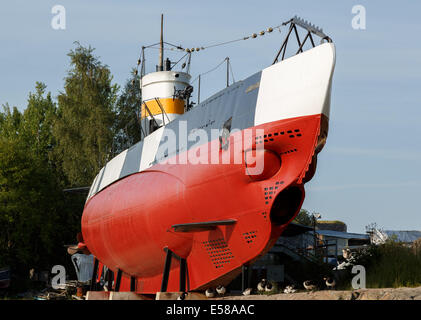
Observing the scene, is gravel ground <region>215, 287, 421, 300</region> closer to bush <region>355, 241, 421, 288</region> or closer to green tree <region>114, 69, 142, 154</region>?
bush <region>355, 241, 421, 288</region>

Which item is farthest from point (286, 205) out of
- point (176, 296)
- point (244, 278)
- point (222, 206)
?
point (176, 296)

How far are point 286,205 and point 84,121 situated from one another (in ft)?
93.0

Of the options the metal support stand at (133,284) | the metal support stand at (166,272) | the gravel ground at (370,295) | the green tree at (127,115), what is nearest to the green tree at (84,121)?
the green tree at (127,115)

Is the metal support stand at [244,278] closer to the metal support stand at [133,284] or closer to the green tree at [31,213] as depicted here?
the metal support stand at [133,284]

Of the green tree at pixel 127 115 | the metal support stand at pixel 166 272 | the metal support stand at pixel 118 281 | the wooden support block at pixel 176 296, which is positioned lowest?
the metal support stand at pixel 118 281

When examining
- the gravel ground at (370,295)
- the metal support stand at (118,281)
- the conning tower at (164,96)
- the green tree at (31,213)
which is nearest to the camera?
the gravel ground at (370,295)

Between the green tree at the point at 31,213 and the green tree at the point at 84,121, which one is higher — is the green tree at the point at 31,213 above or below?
below

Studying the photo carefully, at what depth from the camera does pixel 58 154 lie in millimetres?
40188

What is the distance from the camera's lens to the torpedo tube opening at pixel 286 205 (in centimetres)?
1226

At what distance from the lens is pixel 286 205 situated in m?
12.4

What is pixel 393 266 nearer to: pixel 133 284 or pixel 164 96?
pixel 133 284

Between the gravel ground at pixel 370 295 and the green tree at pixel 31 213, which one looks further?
the green tree at pixel 31 213
